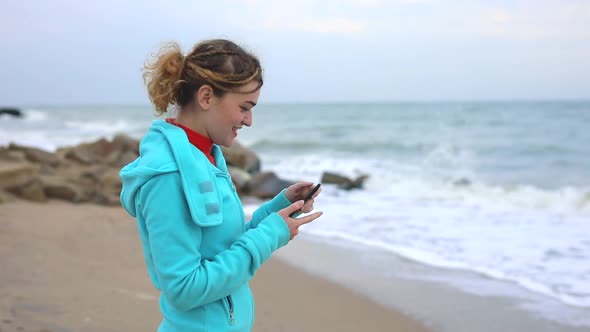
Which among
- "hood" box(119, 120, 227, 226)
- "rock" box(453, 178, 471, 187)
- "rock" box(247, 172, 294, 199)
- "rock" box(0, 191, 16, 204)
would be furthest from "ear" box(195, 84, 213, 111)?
"rock" box(453, 178, 471, 187)

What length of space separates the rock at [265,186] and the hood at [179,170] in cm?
1018

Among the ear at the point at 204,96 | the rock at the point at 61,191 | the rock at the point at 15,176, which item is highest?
the ear at the point at 204,96

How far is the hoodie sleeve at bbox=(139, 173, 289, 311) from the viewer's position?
1.67 m

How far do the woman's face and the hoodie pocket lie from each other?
1.59 ft


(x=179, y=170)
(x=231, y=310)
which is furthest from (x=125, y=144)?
(x=179, y=170)

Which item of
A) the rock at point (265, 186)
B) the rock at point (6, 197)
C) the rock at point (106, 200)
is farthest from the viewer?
the rock at point (265, 186)

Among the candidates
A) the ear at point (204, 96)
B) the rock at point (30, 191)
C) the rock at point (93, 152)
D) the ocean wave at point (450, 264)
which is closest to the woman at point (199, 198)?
the ear at point (204, 96)

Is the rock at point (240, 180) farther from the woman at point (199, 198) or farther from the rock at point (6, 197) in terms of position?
the woman at point (199, 198)

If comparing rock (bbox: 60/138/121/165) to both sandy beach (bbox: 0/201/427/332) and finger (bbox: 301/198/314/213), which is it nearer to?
sandy beach (bbox: 0/201/427/332)

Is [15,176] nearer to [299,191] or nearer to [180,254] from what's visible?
[299,191]

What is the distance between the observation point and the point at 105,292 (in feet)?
15.6

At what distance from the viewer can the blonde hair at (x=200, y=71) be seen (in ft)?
5.99

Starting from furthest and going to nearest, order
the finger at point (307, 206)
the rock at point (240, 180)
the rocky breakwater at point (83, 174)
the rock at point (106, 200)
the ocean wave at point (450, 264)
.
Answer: the rock at point (240, 180), the rock at point (106, 200), the rocky breakwater at point (83, 174), the ocean wave at point (450, 264), the finger at point (307, 206)

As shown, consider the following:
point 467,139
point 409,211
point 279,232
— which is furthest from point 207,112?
point 467,139
